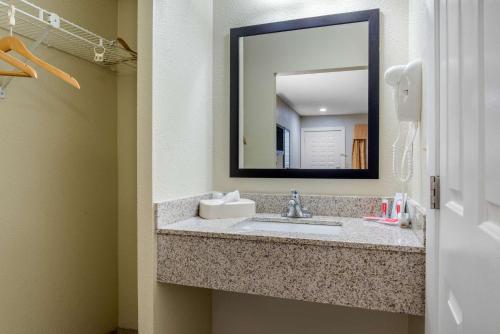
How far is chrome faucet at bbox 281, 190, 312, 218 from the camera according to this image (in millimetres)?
1663

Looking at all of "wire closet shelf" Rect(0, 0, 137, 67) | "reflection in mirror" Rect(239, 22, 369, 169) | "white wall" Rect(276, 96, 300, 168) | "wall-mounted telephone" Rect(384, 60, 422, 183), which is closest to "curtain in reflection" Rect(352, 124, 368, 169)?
"reflection in mirror" Rect(239, 22, 369, 169)

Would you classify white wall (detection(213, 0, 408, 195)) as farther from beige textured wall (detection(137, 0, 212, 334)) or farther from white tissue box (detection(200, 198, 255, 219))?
white tissue box (detection(200, 198, 255, 219))

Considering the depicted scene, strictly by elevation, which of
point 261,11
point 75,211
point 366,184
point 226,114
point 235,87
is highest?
point 261,11

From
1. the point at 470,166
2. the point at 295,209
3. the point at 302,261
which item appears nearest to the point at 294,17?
the point at 295,209

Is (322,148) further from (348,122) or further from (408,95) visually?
(408,95)

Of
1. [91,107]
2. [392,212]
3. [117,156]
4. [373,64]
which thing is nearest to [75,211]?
[117,156]

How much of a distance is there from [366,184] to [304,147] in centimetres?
38

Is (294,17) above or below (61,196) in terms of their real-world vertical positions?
above

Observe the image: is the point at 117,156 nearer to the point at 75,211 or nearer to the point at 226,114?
the point at 75,211

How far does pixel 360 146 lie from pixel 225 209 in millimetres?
784

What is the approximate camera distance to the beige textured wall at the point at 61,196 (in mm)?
1459

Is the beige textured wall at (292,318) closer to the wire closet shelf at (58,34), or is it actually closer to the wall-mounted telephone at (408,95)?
the wall-mounted telephone at (408,95)

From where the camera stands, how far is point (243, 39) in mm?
1896

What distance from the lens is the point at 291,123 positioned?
1800 mm
